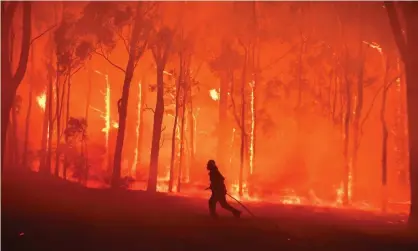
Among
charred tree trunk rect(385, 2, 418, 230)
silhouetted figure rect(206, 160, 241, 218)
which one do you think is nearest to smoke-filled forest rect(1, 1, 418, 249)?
charred tree trunk rect(385, 2, 418, 230)

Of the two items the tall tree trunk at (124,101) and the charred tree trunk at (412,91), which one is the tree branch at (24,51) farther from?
the charred tree trunk at (412,91)

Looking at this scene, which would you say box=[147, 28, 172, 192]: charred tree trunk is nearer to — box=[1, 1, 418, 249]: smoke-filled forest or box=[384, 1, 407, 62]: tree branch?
box=[1, 1, 418, 249]: smoke-filled forest

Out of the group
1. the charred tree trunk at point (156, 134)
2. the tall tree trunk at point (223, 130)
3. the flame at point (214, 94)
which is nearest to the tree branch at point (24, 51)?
the charred tree trunk at point (156, 134)

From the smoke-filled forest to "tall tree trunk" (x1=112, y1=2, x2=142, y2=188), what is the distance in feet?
0.21

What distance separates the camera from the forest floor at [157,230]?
35.0 feet

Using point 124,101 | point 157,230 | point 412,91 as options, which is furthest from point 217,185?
point 124,101

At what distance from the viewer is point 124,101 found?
21.1 m

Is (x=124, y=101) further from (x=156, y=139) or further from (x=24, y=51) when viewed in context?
(x=24, y=51)

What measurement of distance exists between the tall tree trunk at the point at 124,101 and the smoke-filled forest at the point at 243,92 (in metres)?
0.06

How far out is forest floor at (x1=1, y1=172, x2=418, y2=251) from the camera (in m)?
10.7

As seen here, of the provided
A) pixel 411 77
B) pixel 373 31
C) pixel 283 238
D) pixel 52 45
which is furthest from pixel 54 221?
pixel 52 45

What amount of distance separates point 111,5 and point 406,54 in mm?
15873

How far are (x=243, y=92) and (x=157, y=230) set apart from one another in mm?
17986

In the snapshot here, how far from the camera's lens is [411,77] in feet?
45.3
